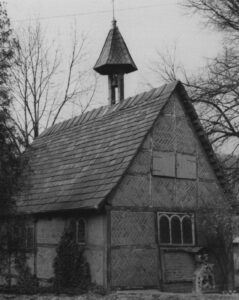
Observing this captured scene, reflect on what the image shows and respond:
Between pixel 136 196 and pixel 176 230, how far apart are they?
72.3 inches

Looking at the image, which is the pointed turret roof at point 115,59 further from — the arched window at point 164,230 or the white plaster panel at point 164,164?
the arched window at point 164,230

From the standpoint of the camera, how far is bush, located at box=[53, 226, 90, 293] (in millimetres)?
16422

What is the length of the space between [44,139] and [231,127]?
28.4ft

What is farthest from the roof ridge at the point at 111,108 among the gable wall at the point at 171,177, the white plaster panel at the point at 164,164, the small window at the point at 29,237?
the small window at the point at 29,237

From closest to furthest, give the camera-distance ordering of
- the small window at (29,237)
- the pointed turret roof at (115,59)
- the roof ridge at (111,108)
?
the roof ridge at (111,108) < the small window at (29,237) < the pointed turret roof at (115,59)

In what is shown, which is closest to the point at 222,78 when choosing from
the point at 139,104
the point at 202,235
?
the point at 139,104

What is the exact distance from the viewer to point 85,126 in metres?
22.2

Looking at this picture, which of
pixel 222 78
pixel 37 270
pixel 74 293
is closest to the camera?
pixel 74 293

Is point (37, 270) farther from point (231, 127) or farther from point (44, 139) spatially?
point (231, 127)

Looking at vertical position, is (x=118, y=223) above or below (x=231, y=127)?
below

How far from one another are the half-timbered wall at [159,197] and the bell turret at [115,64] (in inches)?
→ 219

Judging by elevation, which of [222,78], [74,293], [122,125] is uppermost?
[222,78]

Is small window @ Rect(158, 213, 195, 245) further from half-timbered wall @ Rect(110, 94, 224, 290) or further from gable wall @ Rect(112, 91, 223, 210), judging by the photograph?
gable wall @ Rect(112, 91, 223, 210)

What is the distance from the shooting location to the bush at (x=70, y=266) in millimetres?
16422
